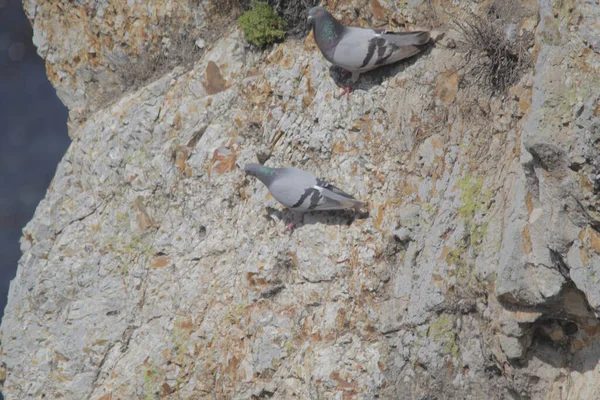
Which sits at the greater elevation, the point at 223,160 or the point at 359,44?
the point at 359,44

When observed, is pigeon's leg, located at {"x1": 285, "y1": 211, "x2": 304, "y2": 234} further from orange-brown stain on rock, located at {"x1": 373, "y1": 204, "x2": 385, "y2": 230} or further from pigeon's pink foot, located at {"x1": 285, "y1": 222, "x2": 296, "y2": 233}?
orange-brown stain on rock, located at {"x1": 373, "y1": 204, "x2": 385, "y2": 230}

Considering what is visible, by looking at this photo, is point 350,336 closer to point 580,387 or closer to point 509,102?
point 580,387

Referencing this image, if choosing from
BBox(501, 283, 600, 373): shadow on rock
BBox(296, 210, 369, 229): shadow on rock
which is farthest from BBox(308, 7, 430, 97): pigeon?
BBox(501, 283, 600, 373): shadow on rock

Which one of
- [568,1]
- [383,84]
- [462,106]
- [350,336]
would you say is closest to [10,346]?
[350,336]

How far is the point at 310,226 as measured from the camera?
A: 684 centimetres

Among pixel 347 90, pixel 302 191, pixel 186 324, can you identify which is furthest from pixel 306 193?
pixel 186 324

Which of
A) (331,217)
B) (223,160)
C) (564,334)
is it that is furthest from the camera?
(223,160)

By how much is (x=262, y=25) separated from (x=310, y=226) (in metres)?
2.81

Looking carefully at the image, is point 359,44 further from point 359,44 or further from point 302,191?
point 302,191

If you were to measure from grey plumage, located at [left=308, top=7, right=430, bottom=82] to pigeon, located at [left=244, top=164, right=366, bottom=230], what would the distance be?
1.30 meters

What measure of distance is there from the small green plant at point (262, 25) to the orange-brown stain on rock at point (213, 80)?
2.09 feet

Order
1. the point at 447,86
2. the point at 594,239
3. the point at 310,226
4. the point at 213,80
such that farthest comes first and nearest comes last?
the point at 213,80, the point at 310,226, the point at 447,86, the point at 594,239

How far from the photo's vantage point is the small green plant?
26.2 feet

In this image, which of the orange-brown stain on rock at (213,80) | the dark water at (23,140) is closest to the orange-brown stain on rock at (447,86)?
the orange-brown stain on rock at (213,80)
